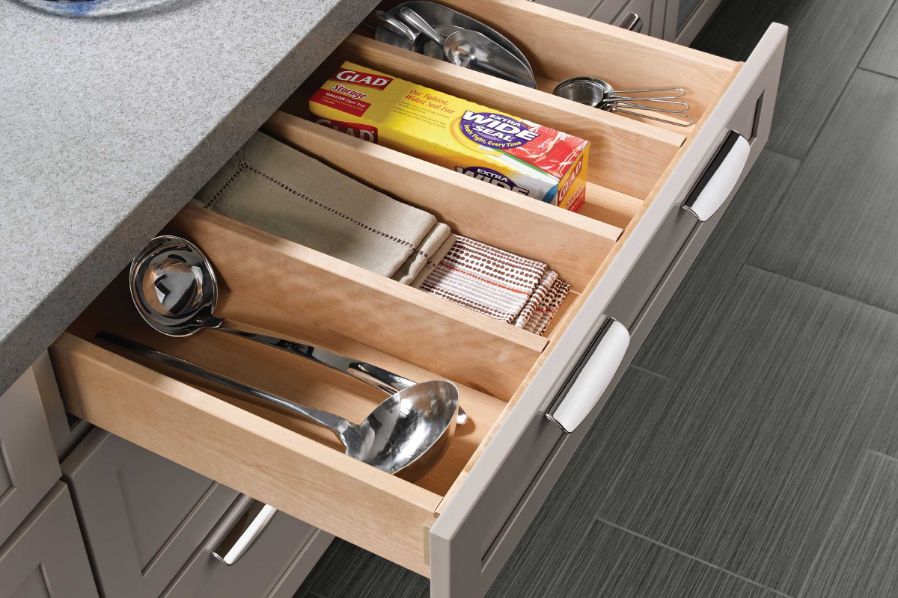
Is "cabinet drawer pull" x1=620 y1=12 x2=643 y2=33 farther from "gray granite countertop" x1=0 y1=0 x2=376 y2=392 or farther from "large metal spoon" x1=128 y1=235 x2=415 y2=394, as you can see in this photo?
"large metal spoon" x1=128 y1=235 x2=415 y2=394

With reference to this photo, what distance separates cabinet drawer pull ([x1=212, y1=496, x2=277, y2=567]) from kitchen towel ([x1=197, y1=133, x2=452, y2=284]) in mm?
333

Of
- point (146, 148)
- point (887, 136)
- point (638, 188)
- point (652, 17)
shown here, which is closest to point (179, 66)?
point (146, 148)

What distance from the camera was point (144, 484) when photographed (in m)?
1.04

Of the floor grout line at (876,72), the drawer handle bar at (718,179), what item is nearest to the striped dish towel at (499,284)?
the drawer handle bar at (718,179)

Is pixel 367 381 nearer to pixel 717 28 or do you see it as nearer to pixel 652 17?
pixel 652 17

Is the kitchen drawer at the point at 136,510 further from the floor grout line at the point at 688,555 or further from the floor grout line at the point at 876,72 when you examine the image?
the floor grout line at the point at 876,72

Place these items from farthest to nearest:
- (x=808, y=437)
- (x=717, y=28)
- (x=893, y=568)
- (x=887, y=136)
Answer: (x=717, y=28), (x=887, y=136), (x=808, y=437), (x=893, y=568)

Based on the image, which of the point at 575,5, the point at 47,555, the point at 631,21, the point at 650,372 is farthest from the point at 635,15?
the point at 47,555

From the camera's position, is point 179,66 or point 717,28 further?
point 717,28

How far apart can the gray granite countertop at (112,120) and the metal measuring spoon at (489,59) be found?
0.14m

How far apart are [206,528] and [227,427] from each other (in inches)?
15.8

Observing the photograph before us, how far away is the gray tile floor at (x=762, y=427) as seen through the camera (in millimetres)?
1582

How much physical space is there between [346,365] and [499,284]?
15 centimetres

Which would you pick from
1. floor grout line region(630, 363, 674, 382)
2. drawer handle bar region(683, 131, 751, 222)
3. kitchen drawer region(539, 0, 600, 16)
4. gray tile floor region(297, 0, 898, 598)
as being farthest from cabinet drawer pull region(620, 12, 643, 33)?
drawer handle bar region(683, 131, 751, 222)
